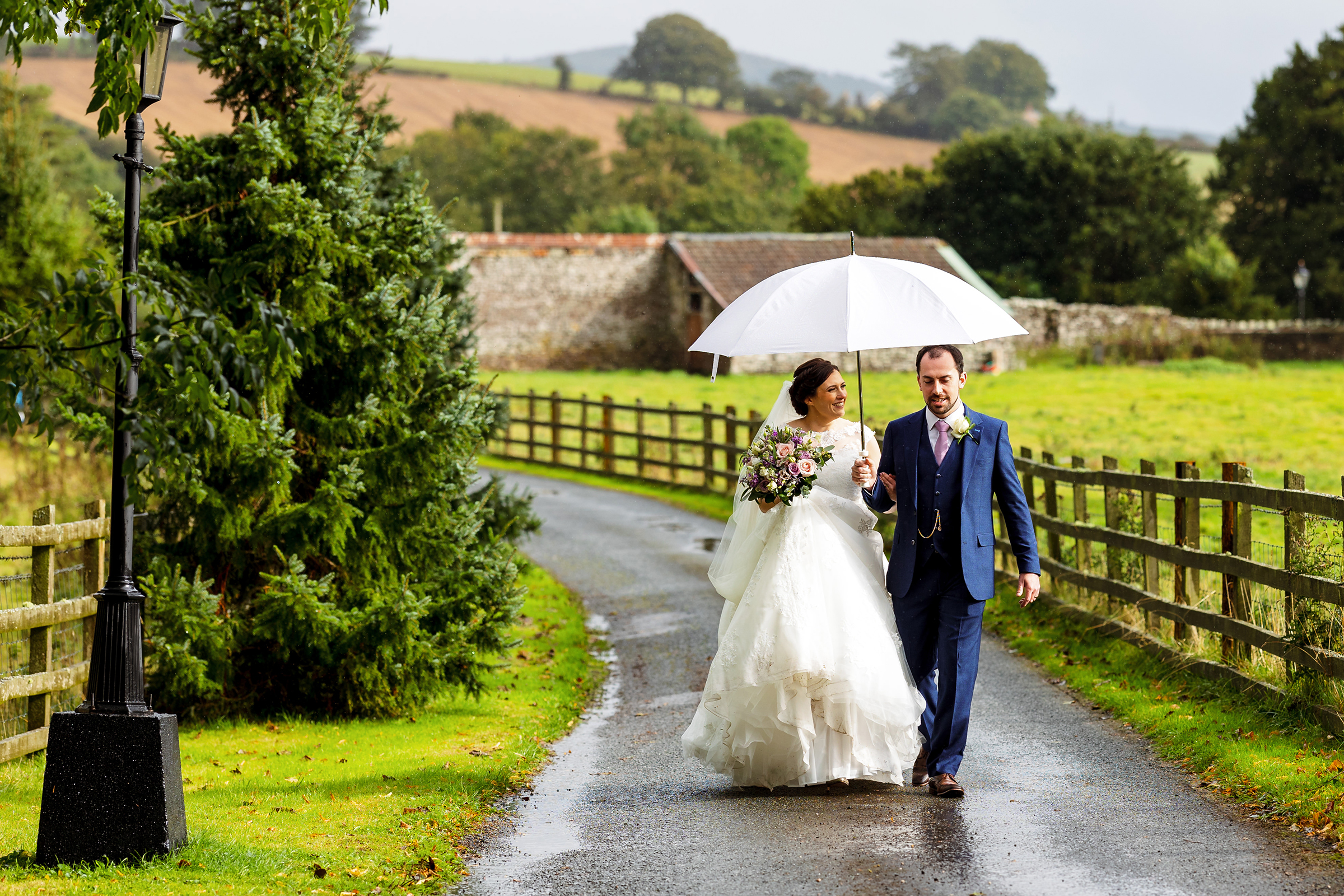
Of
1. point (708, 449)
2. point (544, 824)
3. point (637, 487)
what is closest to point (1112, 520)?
point (544, 824)

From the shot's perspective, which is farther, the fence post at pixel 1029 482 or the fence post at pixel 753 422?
the fence post at pixel 753 422

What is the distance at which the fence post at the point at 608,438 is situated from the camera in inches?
958

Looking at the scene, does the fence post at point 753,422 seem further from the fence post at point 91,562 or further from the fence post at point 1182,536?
the fence post at point 91,562

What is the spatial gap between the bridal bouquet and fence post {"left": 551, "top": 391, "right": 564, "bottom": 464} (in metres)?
19.6

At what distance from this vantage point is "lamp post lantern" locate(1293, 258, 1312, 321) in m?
53.1

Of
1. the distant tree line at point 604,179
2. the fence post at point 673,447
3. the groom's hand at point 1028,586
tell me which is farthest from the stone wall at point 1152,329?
the groom's hand at point 1028,586

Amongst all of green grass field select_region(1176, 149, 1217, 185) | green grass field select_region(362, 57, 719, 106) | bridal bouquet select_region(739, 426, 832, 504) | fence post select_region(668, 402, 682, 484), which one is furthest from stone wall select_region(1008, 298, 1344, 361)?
green grass field select_region(362, 57, 719, 106)

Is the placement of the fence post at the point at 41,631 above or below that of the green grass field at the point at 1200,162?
below

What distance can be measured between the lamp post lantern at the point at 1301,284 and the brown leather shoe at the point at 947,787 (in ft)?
169

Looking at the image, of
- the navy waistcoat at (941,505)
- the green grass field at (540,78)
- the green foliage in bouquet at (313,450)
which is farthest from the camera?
the green grass field at (540,78)

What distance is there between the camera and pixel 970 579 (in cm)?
613

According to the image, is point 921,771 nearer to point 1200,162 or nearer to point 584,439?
point 584,439

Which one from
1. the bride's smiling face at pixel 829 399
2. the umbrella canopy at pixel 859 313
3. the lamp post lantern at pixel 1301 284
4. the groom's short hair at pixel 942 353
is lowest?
the bride's smiling face at pixel 829 399

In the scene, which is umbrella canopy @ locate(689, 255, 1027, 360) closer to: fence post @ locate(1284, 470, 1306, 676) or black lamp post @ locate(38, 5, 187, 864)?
fence post @ locate(1284, 470, 1306, 676)
